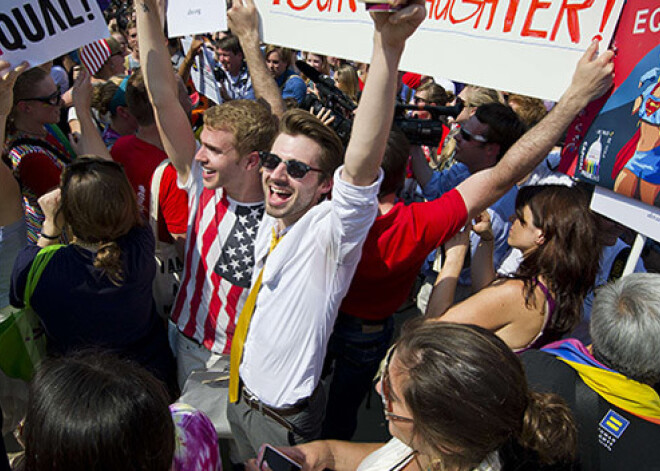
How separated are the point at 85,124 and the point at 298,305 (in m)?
1.96

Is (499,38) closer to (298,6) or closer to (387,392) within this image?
(298,6)

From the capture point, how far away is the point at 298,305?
160cm

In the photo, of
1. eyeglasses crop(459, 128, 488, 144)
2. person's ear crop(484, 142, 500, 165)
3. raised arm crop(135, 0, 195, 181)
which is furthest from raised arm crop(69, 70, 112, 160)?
person's ear crop(484, 142, 500, 165)

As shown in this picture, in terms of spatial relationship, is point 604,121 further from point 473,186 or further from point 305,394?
point 305,394

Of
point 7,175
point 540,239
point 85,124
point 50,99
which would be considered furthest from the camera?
point 50,99

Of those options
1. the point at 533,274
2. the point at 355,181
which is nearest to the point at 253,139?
the point at 355,181

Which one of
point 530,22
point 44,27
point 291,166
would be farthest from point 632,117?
point 44,27

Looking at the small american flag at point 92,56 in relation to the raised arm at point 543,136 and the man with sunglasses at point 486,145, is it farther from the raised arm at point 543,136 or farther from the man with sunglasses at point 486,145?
the raised arm at point 543,136

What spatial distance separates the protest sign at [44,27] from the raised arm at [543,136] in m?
2.03

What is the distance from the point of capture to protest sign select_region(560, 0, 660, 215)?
1.32 metres

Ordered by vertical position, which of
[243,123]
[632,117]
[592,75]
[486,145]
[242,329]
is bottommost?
[242,329]

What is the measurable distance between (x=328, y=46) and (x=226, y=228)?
3.07 ft

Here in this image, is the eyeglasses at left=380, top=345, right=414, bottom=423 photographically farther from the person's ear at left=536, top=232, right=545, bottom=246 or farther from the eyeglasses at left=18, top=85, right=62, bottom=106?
the eyeglasses at left=18, top=85, right=62, bottom=106

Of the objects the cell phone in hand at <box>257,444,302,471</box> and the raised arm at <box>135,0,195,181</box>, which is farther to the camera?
the raised arm at <box>135,0,195,181</box>
